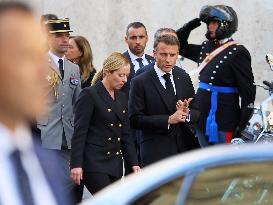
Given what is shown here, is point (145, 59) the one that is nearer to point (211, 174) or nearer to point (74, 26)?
point (74, 26)

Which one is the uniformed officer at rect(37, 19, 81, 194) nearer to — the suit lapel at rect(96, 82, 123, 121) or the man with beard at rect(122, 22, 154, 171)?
the suit lapel at rect(96, 82, 123, 121)

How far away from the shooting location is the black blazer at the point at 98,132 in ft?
23.8

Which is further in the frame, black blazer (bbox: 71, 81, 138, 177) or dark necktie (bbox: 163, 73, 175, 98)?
dark necktie (bbox: 163, 73, 175, 98)

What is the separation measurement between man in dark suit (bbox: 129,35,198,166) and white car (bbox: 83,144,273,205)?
13.7 feet

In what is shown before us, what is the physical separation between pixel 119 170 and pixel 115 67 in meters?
0.83

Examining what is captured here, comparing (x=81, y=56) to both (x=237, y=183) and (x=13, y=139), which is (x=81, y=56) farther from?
(x=13, y=139)

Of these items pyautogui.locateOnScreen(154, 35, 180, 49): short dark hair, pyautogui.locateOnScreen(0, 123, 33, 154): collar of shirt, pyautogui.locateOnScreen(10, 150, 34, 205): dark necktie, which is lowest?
pyautogui.locateOnScreen(154, 35, 180, 49): short dark hair

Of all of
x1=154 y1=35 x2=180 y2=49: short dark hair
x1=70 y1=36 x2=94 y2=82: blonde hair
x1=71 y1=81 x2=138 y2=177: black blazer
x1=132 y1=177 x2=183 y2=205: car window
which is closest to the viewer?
x1=132 y1=177 x2=183 y2=205: car window

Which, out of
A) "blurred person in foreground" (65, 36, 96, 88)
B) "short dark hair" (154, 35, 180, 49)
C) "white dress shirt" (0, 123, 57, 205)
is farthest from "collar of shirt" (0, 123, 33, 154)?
"blurred person in foreground" (65, 36, 96, 88)

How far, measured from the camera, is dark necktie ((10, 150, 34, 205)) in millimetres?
2438

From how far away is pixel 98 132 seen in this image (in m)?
7.30

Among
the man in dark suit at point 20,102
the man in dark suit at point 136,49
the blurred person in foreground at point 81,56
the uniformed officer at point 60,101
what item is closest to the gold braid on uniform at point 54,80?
the uniformed officer at point 60,101

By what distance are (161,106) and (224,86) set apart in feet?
4.03

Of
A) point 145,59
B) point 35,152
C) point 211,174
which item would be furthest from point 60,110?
point 35,152
